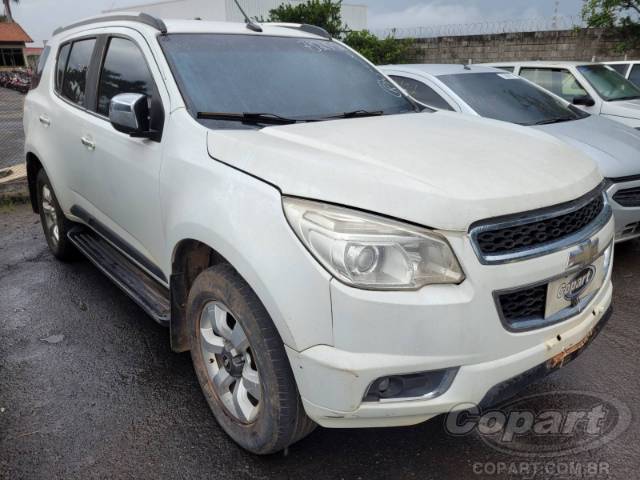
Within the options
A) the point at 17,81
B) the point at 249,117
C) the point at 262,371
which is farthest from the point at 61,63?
the point at 17,81

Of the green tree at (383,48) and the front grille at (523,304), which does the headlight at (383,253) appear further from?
the green tree at (383,48)

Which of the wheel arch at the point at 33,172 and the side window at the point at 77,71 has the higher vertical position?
the side window at the point at 77,71

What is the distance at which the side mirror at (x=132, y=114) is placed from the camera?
2.63 metres

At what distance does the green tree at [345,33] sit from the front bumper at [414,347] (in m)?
18.3

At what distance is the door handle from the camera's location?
339 centimetres

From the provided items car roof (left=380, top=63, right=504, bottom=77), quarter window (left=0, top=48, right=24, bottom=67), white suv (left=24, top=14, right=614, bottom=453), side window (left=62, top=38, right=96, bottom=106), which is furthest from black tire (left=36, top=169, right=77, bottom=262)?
quarter window (left=0, top=48, right=24, bottom=67)

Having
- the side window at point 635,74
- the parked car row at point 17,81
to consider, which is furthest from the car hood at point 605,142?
the parked car row at point 17,81

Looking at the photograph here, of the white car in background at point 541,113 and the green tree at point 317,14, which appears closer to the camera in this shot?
the white car in background at point 541,113

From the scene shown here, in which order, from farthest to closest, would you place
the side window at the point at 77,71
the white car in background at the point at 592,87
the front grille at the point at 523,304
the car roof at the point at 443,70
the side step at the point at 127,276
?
the white car in background at the point at 592,87 → the car roof at the point at 443,70 → the side window at the point at 77,71 → the side step at the point at 127,276 → the front grille at the point at 523,304

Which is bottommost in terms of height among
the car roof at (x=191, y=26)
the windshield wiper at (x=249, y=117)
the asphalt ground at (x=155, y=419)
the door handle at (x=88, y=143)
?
the asphalt ground at (x=155, y=419)

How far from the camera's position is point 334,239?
185 centimetres

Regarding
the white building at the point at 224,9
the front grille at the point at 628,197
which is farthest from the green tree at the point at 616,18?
the white building at the point at 224,9

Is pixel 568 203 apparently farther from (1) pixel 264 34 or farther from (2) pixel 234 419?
(1) pixel 264 34

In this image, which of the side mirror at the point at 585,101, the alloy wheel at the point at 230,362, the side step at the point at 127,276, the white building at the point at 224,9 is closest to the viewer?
the alloy wheel at the point at 230,362
